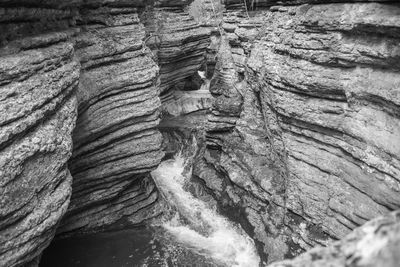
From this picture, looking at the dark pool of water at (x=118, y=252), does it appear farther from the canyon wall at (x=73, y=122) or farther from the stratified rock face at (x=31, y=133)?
the stratified rock face at (x=31, y=133)

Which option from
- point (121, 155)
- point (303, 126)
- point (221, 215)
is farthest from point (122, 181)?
point (303, 126)

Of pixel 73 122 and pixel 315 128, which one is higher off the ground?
pixel 73 122

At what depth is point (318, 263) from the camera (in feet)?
8.23

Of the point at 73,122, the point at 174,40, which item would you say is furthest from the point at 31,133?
the point at 174,40

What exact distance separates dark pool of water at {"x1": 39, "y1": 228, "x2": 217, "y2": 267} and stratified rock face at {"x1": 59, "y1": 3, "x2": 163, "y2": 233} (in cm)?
43

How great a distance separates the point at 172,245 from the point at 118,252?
5.16 feet

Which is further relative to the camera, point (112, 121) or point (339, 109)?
point (112, 121)

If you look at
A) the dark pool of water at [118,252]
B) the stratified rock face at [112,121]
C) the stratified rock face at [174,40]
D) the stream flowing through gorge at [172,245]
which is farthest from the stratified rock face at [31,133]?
the stratified rock face at [174,40]

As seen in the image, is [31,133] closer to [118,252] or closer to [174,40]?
[118,252]

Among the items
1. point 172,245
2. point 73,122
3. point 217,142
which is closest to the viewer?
point 73,122

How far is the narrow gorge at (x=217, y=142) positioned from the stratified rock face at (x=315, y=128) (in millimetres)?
34

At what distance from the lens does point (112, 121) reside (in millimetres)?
9758

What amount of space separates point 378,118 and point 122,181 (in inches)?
277

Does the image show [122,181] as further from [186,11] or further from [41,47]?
[186,11]
